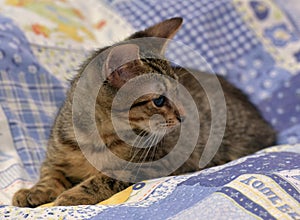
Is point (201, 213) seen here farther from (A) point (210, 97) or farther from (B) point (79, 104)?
(A) point (210, 97)

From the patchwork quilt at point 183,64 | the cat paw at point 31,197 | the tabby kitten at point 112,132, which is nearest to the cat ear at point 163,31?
the tabby kitten at point 112,132

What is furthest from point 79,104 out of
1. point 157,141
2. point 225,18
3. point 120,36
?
point 225,18

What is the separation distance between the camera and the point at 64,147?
1.49m

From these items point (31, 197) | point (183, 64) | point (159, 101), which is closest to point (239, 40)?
point (183, 64)

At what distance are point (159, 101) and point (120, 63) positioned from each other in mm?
156

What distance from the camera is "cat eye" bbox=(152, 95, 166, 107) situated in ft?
4.46

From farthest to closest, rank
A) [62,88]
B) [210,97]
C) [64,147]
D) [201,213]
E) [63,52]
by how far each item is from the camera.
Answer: [63,52], [62,88], [210,97], [64,147], [201,213]

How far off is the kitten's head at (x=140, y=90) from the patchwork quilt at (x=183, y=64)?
0.52 feet

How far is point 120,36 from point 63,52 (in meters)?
0.32

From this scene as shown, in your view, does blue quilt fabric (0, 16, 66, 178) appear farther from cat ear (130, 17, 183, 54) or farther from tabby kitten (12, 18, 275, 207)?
cat ear (130, 17, 183, 54)

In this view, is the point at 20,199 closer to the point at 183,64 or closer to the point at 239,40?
the point at 183,64

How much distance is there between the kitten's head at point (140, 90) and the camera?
130cm

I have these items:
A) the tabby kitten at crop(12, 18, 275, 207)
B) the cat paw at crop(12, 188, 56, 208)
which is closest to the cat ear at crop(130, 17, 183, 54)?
the tabby kitten at crop(12, 18, 275, 207)

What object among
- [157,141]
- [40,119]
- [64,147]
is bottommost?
[40,119]
